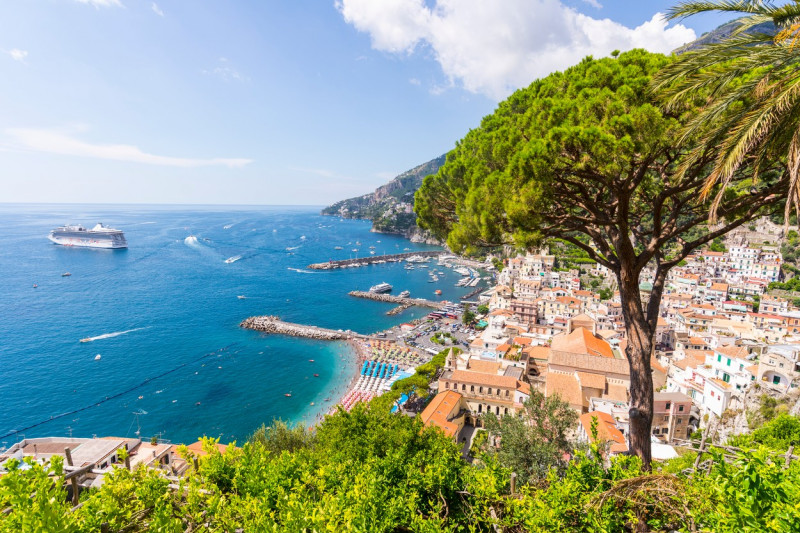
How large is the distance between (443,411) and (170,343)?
33.2 meters

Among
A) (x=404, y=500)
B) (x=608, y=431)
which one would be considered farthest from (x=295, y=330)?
(x=404, y=500)

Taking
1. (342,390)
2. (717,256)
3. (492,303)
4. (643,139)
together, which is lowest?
(342,390)

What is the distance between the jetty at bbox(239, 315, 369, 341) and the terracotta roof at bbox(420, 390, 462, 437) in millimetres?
20744

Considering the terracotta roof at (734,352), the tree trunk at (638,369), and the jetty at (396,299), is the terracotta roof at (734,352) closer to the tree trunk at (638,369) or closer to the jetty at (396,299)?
the tree trunk at (638,369)

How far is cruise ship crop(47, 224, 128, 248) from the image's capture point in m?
91.1

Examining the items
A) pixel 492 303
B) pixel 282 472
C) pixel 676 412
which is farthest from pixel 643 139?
pixel 492 303

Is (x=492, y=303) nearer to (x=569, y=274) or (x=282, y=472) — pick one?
(x=569, y=274)

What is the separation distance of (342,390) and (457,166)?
1057 inches

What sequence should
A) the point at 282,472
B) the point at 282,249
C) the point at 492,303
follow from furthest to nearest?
the point at 282,249 < the point at 492,303 < the point at 282,472

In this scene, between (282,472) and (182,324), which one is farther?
(182,324)

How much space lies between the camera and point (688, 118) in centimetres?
537

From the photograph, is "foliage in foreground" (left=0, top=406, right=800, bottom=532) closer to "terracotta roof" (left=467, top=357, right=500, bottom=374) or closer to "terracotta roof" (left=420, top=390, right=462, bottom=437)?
"terracotta roof" (left=420, top=390, right=462, bottom=437)

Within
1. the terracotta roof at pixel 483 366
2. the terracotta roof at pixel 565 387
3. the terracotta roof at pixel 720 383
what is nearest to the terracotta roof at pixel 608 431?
the terracotta roof at pixel 565 387

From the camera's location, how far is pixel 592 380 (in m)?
21.8
